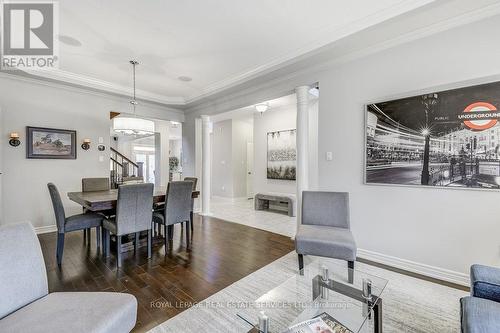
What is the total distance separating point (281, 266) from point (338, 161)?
1.61 m

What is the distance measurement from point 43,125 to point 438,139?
5.96 m

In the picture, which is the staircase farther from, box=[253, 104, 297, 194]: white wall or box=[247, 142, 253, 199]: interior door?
box=[253, 104, 297, 194]: white wall

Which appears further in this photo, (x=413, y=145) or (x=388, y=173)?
(x=388, y=173)

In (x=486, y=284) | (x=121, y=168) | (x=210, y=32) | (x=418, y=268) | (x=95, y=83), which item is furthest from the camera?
(x=121, y=168)

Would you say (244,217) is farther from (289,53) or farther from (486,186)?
(486,186)

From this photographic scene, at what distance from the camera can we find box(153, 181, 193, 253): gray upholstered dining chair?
10.1 ft

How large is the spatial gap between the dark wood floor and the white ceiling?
9.08 ft

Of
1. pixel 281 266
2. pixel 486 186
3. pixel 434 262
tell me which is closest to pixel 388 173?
pixel 486 186

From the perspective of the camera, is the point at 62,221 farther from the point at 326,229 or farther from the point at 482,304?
the point at 482,304

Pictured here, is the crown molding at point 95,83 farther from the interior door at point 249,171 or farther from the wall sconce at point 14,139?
the interior door at point 249,171

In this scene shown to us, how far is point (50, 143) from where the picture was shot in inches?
157

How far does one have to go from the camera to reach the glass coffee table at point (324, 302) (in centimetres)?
133

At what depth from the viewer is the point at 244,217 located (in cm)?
508

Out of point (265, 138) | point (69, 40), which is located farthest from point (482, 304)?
point (265, 138)
